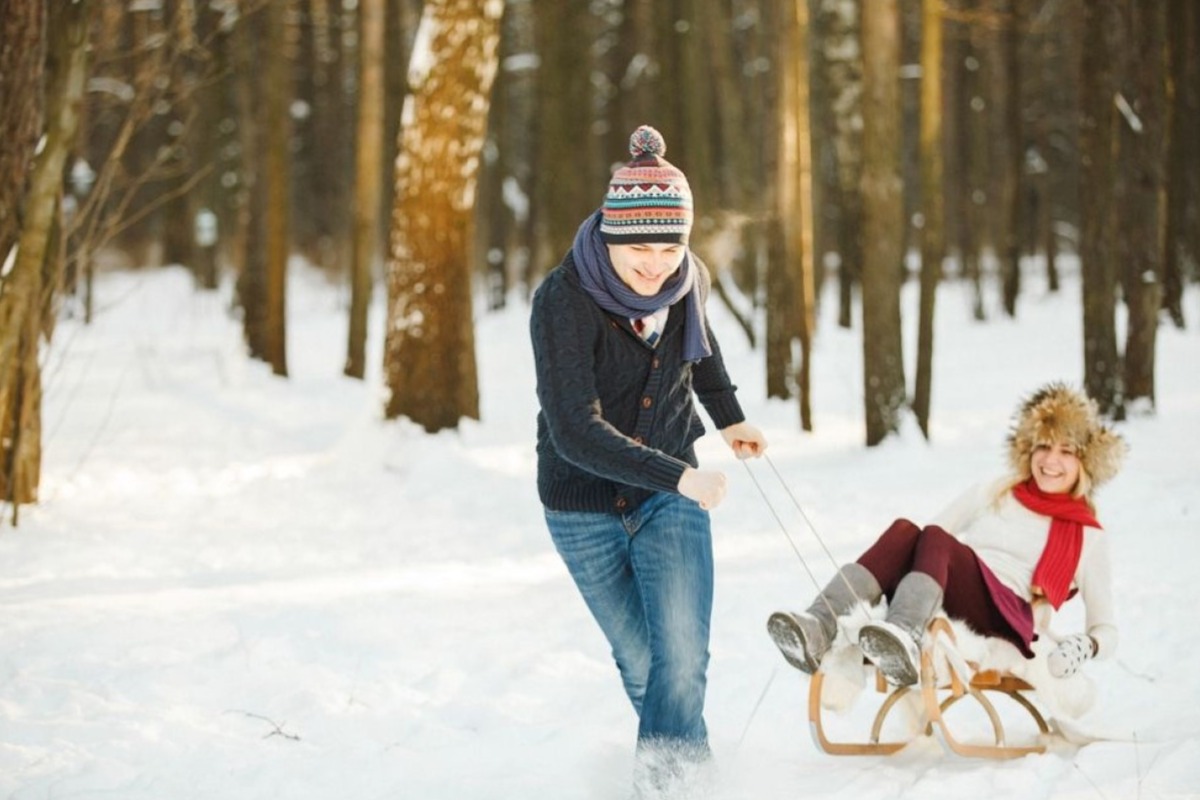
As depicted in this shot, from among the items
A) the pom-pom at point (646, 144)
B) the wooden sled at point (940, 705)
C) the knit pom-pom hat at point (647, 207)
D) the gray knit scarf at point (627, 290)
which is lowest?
the wooden sled at point (940, 705)

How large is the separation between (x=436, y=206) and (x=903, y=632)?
630 centimetres

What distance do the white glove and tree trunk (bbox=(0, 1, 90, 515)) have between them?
5337mm

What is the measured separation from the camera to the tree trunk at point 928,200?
418 inches

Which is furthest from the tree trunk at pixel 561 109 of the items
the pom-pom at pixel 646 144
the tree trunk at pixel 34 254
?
the pom-pom at pixel 646 144

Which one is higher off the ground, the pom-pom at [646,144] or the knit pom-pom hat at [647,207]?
the pom-pom at [646,144]

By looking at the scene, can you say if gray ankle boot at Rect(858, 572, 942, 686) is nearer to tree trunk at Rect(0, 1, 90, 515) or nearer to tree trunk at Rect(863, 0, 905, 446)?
tree trunk at Rect(0, 1, 90, 515)

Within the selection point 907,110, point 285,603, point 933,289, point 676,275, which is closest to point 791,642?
point 676,275

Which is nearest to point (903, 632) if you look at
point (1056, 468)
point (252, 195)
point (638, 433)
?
point (1056, 468)

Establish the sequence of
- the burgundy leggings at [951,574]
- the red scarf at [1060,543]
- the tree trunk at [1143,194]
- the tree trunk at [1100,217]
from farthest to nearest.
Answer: the tree trunk at [1143,194] → the tree trunk at [1100,217] → the red scarf at [1060,543] → the burgundy leggings at [951,574]

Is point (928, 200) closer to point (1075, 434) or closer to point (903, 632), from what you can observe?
point (1075, 434)

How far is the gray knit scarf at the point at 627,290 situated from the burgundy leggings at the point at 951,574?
4.29ft

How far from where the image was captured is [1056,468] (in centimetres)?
466

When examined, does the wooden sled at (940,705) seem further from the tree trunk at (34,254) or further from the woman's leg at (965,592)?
the tree trunk at (34,254)

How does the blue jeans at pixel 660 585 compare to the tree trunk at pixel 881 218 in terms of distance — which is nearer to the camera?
the blue jeans at pixel 660 585
